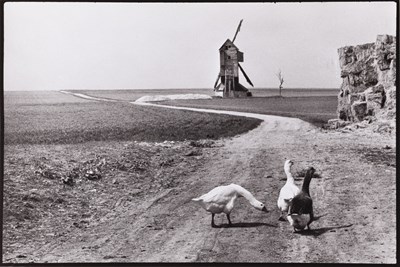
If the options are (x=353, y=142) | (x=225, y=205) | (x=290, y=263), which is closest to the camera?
(x=290, y=263)

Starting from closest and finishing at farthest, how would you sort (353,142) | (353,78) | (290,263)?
(290,263)
(353,142)
(353,78)

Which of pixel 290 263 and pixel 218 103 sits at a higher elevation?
pixel 218 103

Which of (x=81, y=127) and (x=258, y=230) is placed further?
(x=81, y=127)

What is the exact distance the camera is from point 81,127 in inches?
247

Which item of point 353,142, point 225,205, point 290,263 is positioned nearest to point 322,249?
point 290,263

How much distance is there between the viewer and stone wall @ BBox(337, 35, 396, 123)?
6.21 m

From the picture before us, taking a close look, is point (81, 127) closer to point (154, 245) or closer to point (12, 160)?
point (12, 160)

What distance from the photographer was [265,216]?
557 centimetres

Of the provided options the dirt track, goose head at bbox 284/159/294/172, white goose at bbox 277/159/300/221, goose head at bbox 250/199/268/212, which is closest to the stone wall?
the dirt track

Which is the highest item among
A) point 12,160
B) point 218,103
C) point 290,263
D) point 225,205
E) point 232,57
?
point 232,57

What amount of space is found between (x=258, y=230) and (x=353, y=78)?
8.16 feet

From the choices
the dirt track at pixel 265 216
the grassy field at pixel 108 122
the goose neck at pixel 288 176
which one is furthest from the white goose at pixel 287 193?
the grassy field at pixel 108 122

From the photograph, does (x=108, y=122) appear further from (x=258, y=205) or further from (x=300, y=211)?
(x=300, y=211)

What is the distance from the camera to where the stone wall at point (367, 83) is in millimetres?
6215
